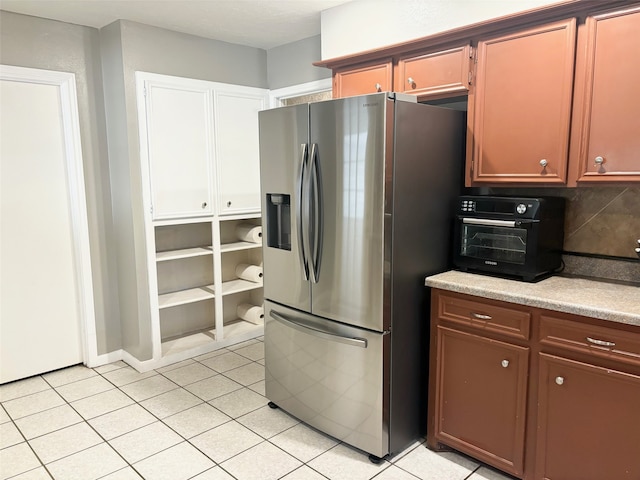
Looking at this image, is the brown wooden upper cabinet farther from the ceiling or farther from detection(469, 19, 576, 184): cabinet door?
the ceiling

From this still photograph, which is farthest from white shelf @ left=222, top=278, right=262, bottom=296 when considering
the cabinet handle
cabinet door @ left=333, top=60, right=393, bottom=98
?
the cabinet handle

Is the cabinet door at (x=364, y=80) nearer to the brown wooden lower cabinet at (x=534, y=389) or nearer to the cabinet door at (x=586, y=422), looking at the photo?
the brown wooden lower cabinet at (x=534, y=389)

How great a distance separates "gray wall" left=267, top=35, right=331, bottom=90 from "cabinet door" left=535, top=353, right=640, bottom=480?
106 inches

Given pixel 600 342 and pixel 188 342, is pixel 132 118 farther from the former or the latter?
pixel 600 342

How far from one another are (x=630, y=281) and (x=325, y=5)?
2.37 meters

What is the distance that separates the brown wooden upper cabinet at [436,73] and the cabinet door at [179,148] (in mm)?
1638

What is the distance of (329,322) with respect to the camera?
249 cm

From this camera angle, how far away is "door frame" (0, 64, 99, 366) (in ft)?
10.4

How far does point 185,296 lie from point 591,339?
2.96m

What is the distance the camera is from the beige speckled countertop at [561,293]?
1814 millimetres

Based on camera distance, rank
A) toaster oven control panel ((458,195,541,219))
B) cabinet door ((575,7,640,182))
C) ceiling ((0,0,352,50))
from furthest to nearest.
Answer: ceiling ((0,0,352,50)) < toaster oven control panel ((458,195,541,219)) < cabinet door ((575,7,640,182))

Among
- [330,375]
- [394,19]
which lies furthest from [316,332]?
[394,19]

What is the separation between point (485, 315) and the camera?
2.18 meters

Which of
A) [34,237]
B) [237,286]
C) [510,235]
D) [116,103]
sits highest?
[116,103]
